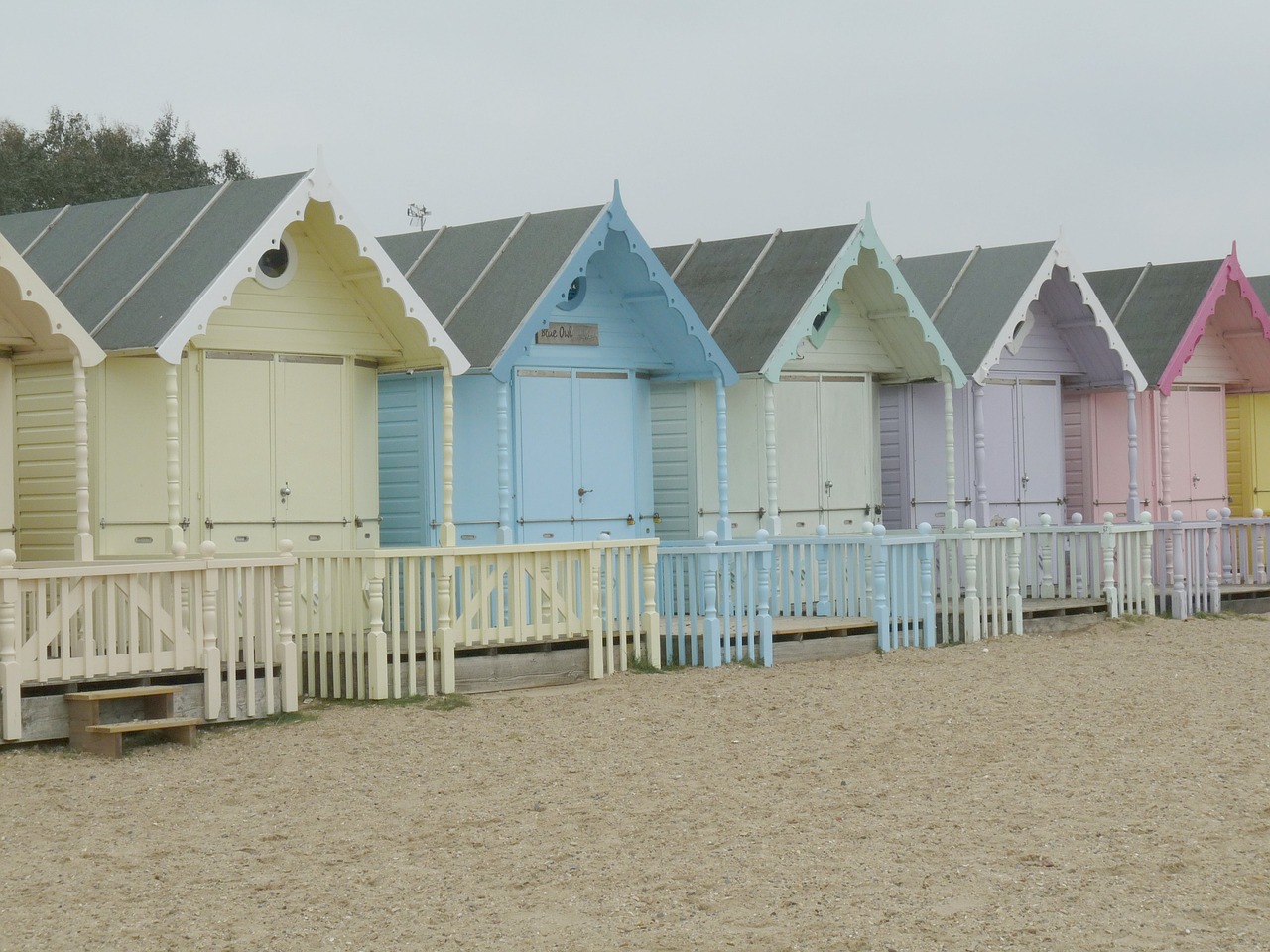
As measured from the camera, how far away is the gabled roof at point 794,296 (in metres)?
17.9

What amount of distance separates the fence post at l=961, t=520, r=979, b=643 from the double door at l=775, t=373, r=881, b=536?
6.68 ft

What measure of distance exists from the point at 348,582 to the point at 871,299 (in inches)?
306

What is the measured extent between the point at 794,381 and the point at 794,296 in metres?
1.09

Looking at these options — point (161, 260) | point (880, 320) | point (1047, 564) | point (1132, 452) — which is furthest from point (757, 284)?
point (161, 260)

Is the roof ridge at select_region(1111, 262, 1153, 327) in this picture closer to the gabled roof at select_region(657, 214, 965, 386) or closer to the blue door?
the gabled roof at select_region(657, 214, 965, 386)

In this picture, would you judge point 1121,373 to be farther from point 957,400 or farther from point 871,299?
point 871,299

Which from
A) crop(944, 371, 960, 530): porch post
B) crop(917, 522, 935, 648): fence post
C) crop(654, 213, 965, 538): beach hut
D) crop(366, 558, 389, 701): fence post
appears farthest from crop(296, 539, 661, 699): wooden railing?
crop(944, 371, 960, 530): porch post

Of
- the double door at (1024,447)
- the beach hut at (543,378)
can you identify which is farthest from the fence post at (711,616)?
the double door at (1024,447)

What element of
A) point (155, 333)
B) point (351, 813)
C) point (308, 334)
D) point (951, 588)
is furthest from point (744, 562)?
point (351, 813)

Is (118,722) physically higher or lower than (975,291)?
lower

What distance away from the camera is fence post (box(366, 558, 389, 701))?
13.1 m

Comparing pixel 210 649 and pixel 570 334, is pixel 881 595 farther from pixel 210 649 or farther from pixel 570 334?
pixel 210 649

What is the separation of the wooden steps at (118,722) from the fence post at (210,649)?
0.20m

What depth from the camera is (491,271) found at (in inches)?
659
